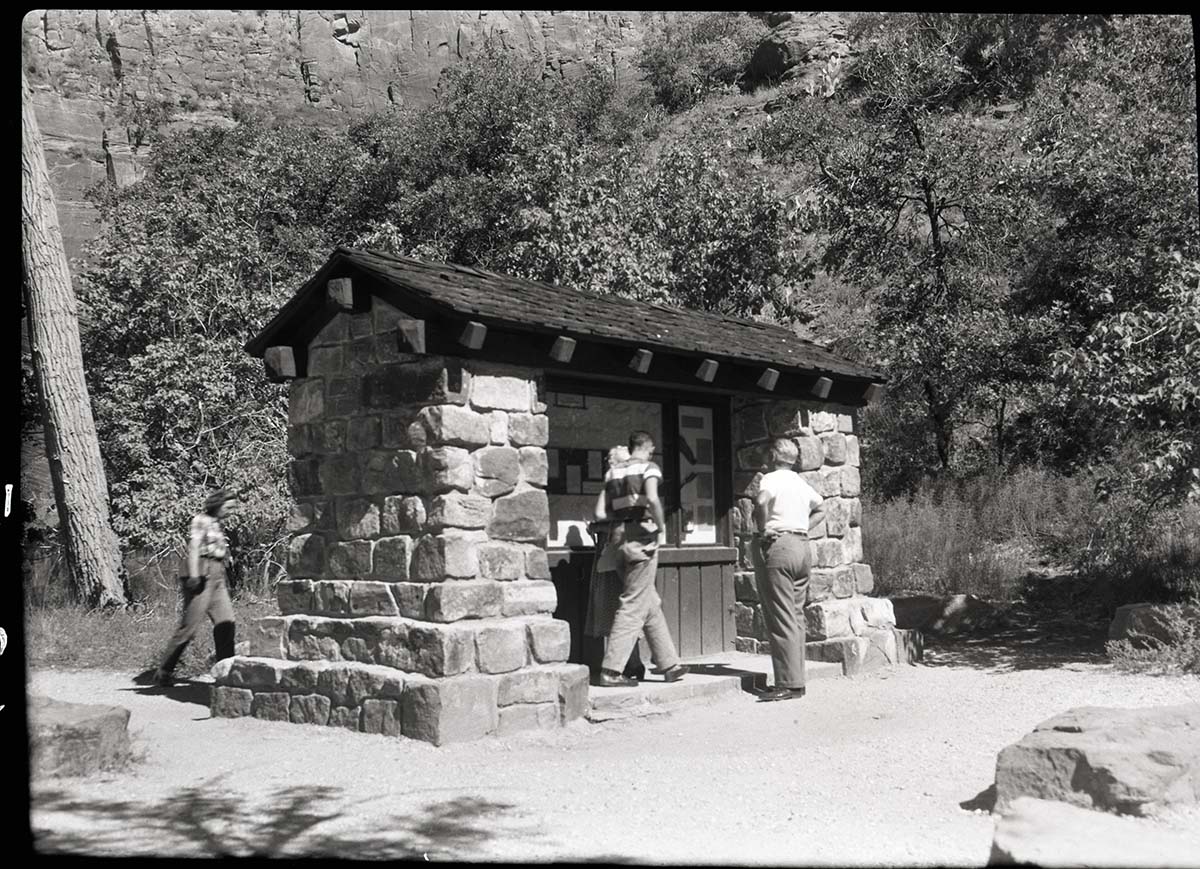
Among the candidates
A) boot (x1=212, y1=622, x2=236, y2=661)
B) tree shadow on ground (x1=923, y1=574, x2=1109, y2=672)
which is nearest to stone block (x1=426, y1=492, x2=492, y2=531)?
boot (x1=212, y1=622, x2=236, y2=661)

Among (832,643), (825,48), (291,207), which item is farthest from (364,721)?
(825,48)

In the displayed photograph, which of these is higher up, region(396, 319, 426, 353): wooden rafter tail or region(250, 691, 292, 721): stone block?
region(396, 319, 426, 353): wooden rafter tail

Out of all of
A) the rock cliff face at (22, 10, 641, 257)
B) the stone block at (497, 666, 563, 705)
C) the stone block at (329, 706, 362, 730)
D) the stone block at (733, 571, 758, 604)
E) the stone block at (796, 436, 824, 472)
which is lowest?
the stone block at (329, 706, 362, 730)

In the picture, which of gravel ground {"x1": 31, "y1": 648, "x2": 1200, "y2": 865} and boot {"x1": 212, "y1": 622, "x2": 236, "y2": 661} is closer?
gravel ground {"x1": 31, "y1": 648, "x2": 1200, "y2": 865}

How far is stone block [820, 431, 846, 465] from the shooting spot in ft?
32.0

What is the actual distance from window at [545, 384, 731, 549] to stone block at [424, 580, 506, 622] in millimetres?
1421

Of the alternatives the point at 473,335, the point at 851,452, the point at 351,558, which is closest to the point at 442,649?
the point at 351,558

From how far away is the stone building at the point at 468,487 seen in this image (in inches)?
268

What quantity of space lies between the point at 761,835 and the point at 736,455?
5415mm

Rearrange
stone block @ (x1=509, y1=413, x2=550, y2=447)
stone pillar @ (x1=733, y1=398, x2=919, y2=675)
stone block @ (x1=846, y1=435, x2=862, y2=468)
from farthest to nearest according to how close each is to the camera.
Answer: stone block @ (x1=846, y1=435, x2=862, y2=468)
stone pillar @ (x1=733, y1=398, x2=919, y2=675)
stone block @ (x1=509, y1=413, x2=550, y2=447)

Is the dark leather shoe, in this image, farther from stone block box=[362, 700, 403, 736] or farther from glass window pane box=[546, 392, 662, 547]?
stone block box=[362, 700, 403, 736]

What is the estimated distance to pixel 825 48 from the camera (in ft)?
125

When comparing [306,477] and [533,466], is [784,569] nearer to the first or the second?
[533,466]

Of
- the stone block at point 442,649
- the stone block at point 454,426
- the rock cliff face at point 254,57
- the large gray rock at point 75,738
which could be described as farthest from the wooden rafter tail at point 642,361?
the rock cliff face at point 254,57
